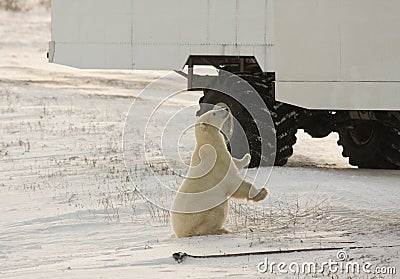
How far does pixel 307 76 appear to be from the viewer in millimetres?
11141

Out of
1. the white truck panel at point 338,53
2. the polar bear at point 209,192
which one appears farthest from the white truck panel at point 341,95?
the polar bear at point 209,192

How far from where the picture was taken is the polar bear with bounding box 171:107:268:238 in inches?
297

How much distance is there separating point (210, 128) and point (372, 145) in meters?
5.37

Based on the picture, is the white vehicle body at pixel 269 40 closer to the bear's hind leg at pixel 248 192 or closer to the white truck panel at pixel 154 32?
the white truck panel at pixel 154 32

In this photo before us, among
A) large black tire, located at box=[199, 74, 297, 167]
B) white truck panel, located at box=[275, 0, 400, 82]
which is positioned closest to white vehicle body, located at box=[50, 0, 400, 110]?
white truck panel, located at box=[275, 0, 400, 82]

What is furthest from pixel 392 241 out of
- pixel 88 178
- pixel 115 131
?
pixel 115 131

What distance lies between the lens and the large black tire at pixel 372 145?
12508mm

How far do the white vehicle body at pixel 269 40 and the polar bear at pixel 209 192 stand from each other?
361cm

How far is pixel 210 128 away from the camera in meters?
7.80

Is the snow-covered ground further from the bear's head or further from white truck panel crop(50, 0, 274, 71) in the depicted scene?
white truck panel crop(50, 0, 274, 71)

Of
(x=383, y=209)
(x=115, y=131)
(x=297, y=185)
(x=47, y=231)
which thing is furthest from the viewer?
(x=115, y=131)

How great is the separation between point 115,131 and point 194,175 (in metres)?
8.86

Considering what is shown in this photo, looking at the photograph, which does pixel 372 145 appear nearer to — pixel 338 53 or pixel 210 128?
pixel 338 53

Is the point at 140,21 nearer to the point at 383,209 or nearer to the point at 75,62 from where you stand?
the point at 75,62
